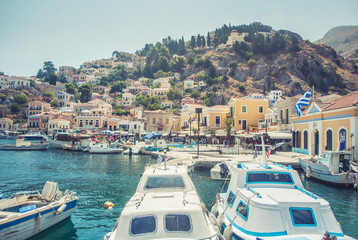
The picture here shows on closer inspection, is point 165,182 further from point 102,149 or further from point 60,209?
point 102,149

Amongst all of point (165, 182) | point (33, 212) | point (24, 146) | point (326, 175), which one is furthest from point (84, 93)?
point (165, 182)

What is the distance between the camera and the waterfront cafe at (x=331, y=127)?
67.1ft

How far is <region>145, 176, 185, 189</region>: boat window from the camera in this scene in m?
7.43

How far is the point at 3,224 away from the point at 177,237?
21.0 ft

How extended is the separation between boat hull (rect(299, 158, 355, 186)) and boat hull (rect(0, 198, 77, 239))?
1750cm

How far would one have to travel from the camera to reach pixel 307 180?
63.1 ft

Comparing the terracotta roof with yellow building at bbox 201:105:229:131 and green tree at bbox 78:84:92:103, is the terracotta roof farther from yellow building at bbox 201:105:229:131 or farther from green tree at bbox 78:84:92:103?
green tree at bbox 78:84:92:103

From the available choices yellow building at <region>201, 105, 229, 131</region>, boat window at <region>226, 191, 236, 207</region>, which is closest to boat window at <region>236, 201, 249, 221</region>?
boat window at <region>226, 191, 236, 207</region>

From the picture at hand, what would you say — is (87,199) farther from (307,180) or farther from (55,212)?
(307,180)

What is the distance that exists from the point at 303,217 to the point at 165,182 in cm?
406

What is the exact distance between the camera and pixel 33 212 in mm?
8867

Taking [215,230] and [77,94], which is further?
[77,94]

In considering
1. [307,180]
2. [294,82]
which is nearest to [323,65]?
[294,82]

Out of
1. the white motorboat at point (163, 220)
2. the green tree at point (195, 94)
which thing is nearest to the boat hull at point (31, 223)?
the white motorboat at point (163, 220)
